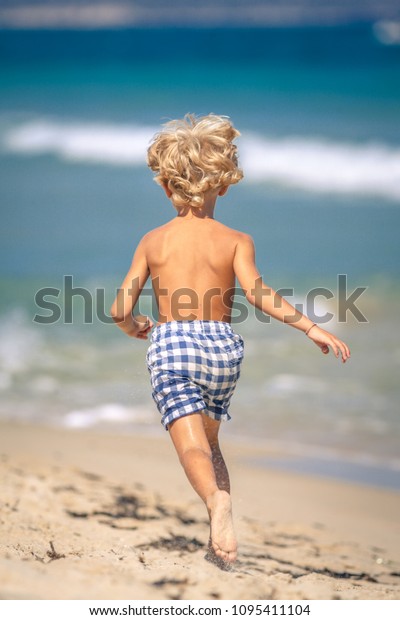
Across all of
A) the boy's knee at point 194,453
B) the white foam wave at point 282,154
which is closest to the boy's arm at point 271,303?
the boy's knee at point 194,453

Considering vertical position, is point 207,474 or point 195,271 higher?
point 195,271

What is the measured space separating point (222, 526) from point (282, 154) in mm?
10425

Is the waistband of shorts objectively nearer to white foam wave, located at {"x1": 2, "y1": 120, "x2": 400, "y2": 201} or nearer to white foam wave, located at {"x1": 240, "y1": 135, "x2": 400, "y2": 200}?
white foam wave, located at {"x1": 2, "y1": 120, "x2": 400, "y2": 201}

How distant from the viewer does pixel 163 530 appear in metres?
2.94

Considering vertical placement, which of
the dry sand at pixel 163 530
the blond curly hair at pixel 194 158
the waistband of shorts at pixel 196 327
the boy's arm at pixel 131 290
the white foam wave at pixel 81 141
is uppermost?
the white foam wave at pixel 81 141

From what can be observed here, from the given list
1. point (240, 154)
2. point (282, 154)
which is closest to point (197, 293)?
point (240, 154)

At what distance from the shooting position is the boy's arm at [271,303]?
2297 millimetres

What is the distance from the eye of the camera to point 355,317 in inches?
330

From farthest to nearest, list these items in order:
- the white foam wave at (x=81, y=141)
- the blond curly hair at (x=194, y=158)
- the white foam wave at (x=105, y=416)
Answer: the white foam wave at (x=81, y=141)
the white foam wave at (x=105, y=416)
the blond curly hair at (x=194, y=158)

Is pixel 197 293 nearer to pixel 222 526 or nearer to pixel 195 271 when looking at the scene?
pixel 195 271

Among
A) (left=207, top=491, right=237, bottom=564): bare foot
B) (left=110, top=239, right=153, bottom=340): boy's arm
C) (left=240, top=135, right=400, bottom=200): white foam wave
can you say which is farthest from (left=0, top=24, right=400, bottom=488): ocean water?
(left=207, top=491, right=237, bottom=564): bare foot

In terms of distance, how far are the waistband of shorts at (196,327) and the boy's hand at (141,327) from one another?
16cm

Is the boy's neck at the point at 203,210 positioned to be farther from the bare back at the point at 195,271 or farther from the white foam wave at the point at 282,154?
the white foam wave at the point at 282,154

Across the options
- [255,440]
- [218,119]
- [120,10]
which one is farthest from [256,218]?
[218,119]
